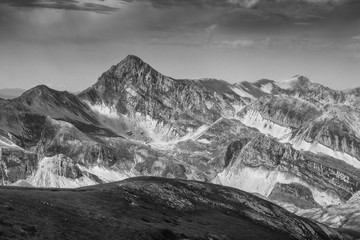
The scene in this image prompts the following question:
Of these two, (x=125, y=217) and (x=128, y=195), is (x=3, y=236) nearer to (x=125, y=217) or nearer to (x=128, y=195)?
(x=125, y=217)

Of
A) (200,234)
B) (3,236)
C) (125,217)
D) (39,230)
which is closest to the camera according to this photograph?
(3,236)

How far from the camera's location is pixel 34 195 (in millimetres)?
147250

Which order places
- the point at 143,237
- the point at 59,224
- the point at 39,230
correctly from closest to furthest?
1. the point at 39,230
2. the point at 59,224
3. the point at 143,237

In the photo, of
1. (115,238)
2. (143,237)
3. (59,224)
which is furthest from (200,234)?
(59,224)

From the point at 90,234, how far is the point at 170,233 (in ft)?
135

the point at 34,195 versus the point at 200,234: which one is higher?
the point at 34,195

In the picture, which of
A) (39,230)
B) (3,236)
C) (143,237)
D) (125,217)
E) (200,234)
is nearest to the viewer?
(3,236)

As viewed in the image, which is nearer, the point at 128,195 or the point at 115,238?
the point at 115,238

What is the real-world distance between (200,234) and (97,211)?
4029 cm

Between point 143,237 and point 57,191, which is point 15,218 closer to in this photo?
point 143,237

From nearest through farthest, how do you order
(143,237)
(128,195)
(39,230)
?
(39,230) → (143,237) → (128,195)

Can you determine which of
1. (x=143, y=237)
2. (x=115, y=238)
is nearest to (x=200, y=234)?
(x=143, y=237)

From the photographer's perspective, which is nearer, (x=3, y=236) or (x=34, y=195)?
(x=3, y=236)

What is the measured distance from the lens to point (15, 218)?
386 feet
